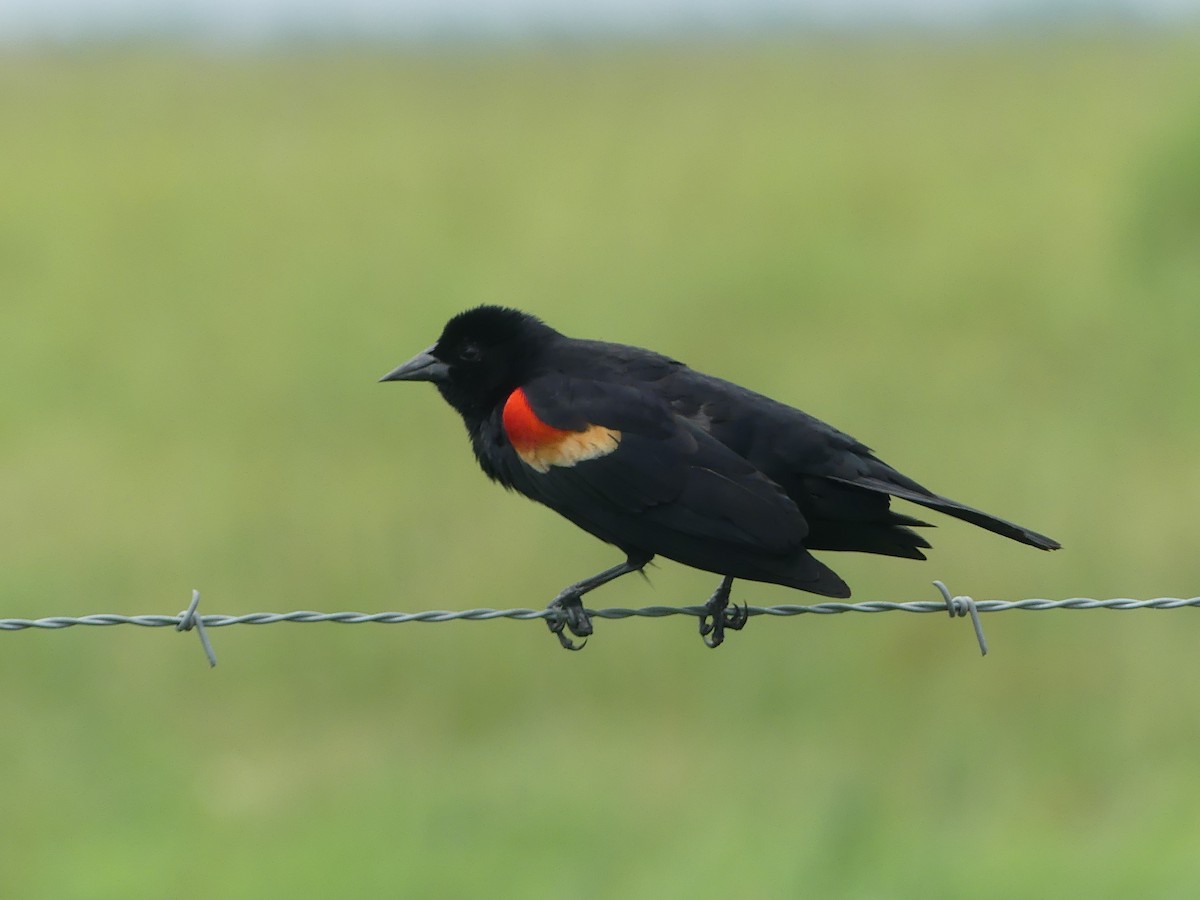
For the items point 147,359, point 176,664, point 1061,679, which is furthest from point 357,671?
point 147,359

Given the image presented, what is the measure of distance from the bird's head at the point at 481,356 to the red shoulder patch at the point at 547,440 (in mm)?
428

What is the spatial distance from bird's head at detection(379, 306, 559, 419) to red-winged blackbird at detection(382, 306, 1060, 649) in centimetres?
26

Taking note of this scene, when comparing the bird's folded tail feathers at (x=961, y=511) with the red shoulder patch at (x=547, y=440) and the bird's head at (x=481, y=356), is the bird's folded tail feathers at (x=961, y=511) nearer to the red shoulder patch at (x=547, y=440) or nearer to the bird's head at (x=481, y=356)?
the red shoulder patch at (x=547, y=440)

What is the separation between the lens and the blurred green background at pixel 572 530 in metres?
7.64

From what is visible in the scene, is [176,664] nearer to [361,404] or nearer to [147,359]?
[361,404]

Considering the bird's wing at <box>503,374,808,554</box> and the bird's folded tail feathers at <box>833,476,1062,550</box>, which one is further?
the bird's wing at <box>503,374,808,554</box>

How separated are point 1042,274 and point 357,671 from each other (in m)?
11.1

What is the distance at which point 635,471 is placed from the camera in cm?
516

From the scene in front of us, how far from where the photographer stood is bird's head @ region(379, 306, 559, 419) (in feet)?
19.3

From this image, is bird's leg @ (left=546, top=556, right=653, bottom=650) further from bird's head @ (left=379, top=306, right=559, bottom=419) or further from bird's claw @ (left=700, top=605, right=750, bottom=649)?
bird's head @ (left=379, top=306, right=559, bottom=419)

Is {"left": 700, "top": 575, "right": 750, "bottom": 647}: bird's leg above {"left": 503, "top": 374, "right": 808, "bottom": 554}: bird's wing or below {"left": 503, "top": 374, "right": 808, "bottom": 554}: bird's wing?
below

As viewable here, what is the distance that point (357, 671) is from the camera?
9.65 m

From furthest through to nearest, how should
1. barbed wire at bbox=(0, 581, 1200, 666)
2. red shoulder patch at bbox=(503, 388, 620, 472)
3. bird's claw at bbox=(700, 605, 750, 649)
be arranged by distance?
bird's claw at bbox=(700, 605, 750, 649) < red shoulder patch at bbox=(503, 388, 620, 472) < barbed wire at bbox=(0, 581, 1200, 666)

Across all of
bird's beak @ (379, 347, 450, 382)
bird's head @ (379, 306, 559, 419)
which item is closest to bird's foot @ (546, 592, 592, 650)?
bird's head @ (379, 306, 559, 419)
